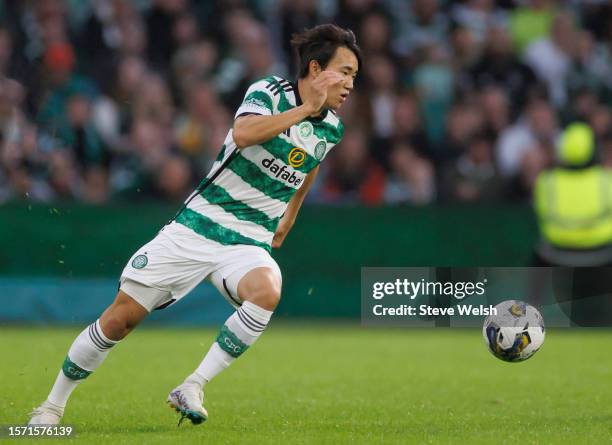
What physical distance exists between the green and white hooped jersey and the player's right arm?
23 cm

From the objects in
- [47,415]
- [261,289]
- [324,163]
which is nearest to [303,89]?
[261,289]

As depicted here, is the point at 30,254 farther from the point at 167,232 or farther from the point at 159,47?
the point at 167,232

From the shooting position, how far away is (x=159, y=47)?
54.5 ft

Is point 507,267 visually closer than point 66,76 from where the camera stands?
Yes

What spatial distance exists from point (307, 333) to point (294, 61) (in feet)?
14.1

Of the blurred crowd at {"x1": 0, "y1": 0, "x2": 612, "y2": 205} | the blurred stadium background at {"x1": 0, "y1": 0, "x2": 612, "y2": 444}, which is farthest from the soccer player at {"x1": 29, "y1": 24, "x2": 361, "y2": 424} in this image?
the blurred crowd at {"x1": 0, "y1": 0, "x2": 612, "y2": 205}

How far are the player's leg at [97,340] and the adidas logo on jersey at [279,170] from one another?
0.95 meters

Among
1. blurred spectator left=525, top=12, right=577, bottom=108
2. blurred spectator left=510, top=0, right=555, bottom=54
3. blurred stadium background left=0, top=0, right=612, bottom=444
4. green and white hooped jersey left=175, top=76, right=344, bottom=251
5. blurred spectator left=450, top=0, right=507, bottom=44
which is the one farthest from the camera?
blurred spectator left=510, top=0, right=555, bottom=54

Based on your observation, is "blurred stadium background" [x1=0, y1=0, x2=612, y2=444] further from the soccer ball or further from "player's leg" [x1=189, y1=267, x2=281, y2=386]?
"player's leg" [x1=189, y1=267, x2=281, y2=386]

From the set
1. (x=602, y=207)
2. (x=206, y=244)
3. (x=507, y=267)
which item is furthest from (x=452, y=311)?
(x=206, y=244)

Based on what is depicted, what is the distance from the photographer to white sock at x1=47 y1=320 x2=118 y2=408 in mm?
6812

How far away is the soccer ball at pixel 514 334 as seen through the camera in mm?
7828

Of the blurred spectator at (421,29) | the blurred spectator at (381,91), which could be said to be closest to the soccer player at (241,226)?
the blurred spectator at (381,91)

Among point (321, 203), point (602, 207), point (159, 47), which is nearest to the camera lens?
point (602, 207)
